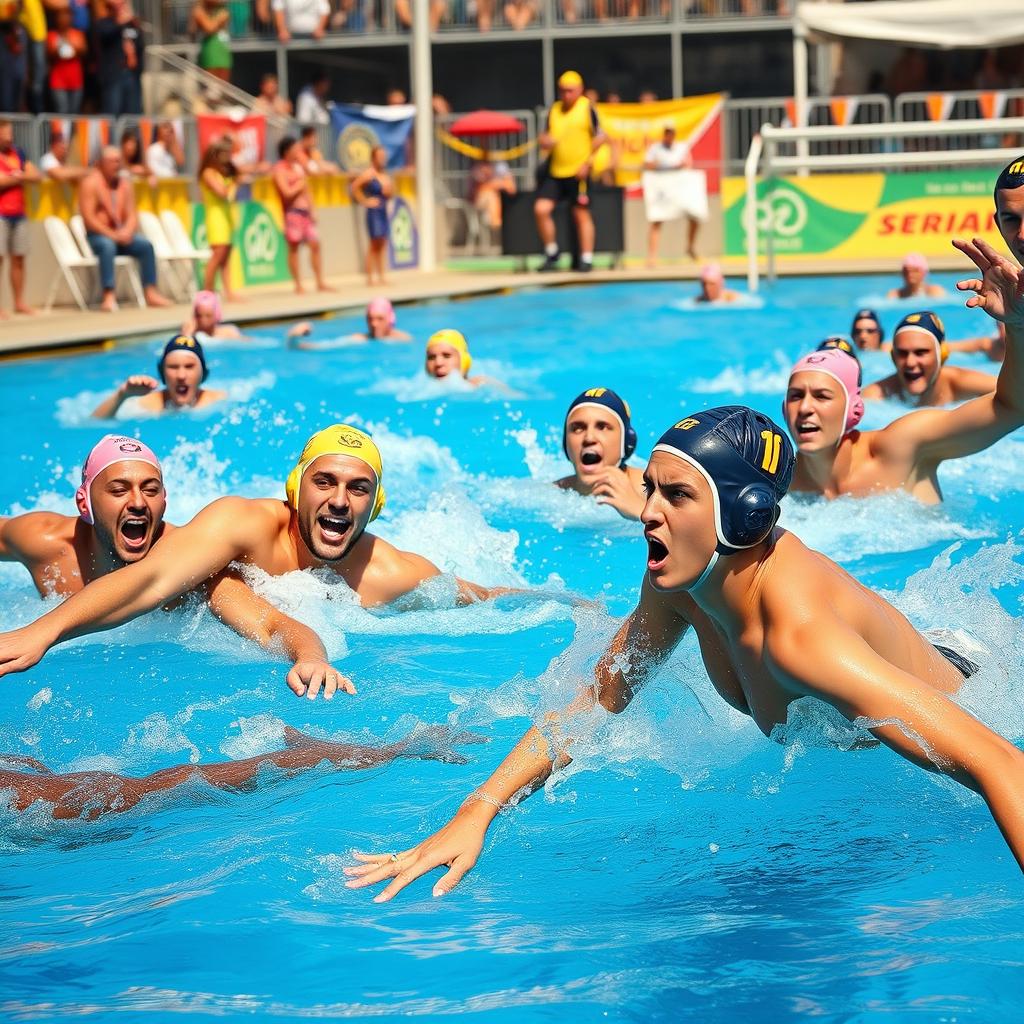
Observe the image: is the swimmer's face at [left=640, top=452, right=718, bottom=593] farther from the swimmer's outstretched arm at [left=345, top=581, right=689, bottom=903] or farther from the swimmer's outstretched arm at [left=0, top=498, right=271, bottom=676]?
the swimmer's outstretched arm at [left=0, top=498, right=271, bottom=676]

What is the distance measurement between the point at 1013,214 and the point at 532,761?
7.79 ft

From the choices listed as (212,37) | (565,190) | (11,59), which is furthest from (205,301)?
(212,37)

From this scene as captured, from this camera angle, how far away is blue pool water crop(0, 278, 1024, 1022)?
3.68 meters

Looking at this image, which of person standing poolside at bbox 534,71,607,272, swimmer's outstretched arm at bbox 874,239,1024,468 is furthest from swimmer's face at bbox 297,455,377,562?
person standing poolside at bbox 534,71,607,272

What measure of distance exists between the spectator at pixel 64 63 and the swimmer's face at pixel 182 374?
896cm

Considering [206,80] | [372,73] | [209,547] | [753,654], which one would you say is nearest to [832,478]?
[209,547]

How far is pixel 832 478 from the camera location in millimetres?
7844

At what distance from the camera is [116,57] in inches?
755

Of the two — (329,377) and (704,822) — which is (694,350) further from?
(704,822)

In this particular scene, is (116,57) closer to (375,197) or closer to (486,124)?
(375,197)

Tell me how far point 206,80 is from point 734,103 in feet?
28.0

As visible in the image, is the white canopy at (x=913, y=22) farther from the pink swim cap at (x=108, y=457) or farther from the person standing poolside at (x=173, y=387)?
the pink swim cap at (x=108, y=457)

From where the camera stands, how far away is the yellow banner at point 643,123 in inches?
983

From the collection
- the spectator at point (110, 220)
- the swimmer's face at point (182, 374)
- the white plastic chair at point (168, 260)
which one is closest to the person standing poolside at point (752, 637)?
the swimmer's face at point (182, 374)
